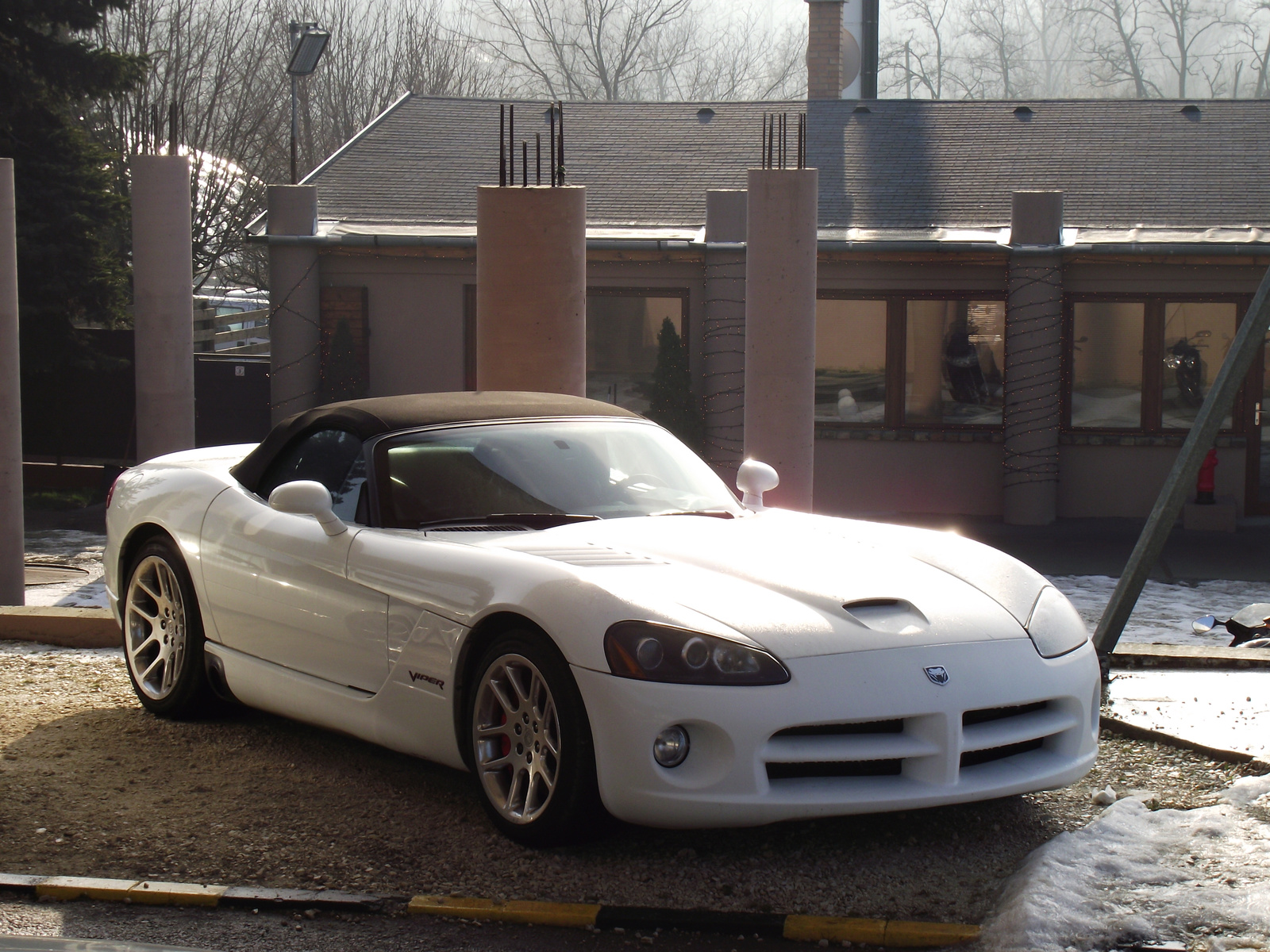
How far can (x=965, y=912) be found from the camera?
150 inches

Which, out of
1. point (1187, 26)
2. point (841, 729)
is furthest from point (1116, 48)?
point (841, 729)

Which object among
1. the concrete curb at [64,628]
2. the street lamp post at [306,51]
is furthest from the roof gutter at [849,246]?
the concrete curb at [64,628]

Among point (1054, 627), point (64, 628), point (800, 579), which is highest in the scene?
point (800, 579)

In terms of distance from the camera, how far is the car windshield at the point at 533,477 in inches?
201

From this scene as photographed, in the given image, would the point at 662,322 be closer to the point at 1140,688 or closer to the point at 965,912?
the point at 1140,688

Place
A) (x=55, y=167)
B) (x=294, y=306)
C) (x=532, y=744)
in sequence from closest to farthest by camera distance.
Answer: (x=532, y=744) → (x=294, y=306) → (x=55, y=167)

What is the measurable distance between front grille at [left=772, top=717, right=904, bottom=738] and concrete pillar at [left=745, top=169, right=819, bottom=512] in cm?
621

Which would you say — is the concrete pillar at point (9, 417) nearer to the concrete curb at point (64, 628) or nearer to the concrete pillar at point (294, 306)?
the concrete curb at point (64, 628)

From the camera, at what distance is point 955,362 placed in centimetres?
1598

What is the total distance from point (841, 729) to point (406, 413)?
216 cm

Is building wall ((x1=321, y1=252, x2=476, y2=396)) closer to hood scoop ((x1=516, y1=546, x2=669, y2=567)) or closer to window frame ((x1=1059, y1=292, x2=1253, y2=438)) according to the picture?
window frame ((x1=1059, y1=292, x2=1253, y2=438))

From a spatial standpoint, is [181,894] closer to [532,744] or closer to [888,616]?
[532,744]

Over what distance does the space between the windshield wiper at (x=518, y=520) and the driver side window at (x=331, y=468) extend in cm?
31

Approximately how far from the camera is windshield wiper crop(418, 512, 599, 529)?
196 inches
